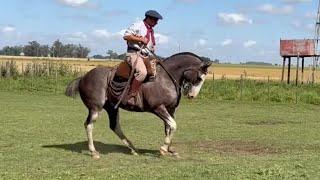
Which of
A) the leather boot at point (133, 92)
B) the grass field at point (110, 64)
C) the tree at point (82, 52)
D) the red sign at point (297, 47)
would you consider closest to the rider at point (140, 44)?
the leather boot at point (133, 92)

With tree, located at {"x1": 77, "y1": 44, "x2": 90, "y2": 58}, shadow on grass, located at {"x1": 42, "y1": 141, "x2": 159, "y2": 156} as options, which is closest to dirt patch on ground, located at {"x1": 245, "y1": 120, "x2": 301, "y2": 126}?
shadow on grass, located at {"x1": 42, "y1": 141, "x2": 159, "y2": 156}

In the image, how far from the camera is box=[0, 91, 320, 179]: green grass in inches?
351

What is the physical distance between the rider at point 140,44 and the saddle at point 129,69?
9 centimetres

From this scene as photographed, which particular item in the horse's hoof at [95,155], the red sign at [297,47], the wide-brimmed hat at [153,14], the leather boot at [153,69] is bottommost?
the horse's hoof at [95,155]

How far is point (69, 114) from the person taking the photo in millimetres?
21688

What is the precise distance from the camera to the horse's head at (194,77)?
38.0ft

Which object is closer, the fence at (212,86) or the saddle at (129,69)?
the saddle at (129,69)

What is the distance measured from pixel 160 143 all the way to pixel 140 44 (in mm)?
3447

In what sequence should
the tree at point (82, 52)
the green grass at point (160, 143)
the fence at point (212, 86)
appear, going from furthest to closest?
the tree at point (82, 52) < the fence at point (212, 86) < the green grass at point (160, 143)

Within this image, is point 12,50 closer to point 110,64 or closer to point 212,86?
point 110,64

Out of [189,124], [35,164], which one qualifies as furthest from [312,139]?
[35,164]

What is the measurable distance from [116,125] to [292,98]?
20419mm

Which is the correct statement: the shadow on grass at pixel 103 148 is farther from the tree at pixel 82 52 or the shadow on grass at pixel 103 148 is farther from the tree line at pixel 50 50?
the tree at pixel 82 52

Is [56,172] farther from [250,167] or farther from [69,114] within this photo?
[69,114]
